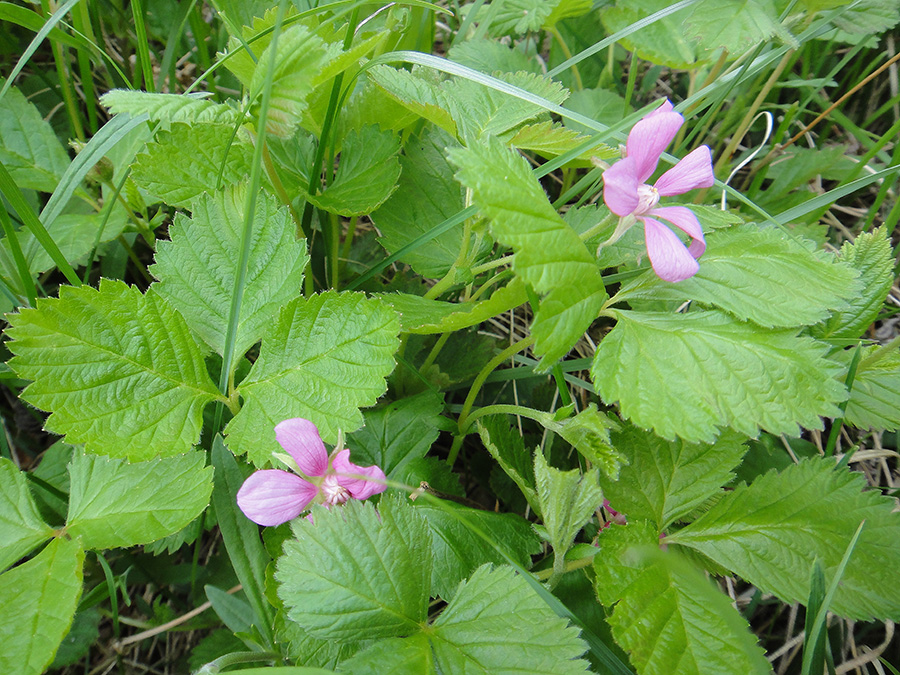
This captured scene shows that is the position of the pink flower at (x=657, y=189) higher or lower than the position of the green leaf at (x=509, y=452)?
higher

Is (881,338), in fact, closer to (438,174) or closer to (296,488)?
(438,174)

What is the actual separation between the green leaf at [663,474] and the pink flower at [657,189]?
44 cm

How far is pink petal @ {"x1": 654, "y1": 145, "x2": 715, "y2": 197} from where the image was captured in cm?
120

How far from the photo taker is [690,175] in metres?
1.20

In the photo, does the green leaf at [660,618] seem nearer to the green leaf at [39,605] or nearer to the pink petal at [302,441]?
the pink petal at [302,441]

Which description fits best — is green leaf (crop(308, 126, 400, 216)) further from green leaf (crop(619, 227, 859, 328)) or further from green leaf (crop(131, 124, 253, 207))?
green leaf (crop(619, 227, 859, 328))

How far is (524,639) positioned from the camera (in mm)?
1087

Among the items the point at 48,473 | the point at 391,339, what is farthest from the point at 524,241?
the point at 48,473

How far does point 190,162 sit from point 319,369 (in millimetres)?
617

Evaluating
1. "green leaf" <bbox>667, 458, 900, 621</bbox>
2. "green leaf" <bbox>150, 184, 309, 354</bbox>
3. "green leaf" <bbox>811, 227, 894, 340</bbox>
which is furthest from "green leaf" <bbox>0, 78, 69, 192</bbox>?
"green leaf" <bbox>811, 227, 894, 340</bbox>

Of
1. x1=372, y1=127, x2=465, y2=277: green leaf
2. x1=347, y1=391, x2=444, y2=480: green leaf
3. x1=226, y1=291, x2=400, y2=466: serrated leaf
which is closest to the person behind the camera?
x1=226, y1=291, x2=400, y2=466: serrated leaf

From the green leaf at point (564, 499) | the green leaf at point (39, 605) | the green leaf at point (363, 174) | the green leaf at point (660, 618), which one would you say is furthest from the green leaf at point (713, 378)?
the green leaf at point (39, 605)

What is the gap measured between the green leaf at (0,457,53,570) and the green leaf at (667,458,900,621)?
4.41 feet

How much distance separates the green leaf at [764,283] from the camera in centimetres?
118
